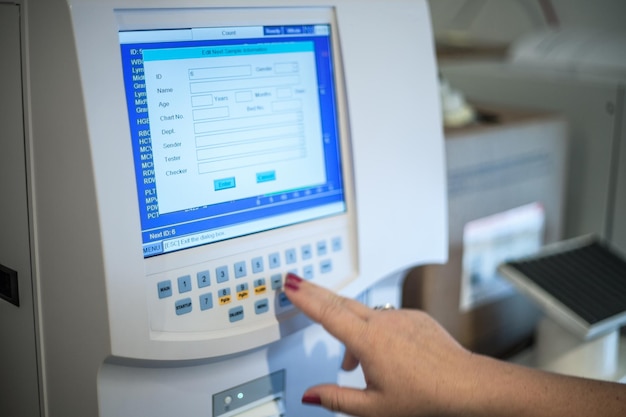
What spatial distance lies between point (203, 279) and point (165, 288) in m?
0.04

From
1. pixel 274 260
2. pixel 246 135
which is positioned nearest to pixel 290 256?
pixel 274 260

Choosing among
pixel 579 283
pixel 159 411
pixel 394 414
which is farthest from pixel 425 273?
pixel 159 411

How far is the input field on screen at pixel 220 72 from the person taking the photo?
1.67 feet

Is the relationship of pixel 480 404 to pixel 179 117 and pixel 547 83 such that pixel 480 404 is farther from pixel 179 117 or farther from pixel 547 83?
pixel 547 83

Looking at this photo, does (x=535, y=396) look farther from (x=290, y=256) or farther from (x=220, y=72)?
(x=220, y=72)

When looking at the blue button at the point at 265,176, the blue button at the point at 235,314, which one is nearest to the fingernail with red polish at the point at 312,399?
the blue button at the point at 235,314

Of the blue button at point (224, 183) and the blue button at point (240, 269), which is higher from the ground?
the blue button at point (224, 183)

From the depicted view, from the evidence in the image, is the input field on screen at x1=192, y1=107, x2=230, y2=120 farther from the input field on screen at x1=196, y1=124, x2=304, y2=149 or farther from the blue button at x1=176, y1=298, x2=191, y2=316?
the blue button at x1=176, y1=298, x2=191, y2=316

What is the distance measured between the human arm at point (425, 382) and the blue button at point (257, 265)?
3 centimetres

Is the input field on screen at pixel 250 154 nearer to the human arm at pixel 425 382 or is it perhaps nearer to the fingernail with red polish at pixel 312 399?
the human arm at pixel 425 382

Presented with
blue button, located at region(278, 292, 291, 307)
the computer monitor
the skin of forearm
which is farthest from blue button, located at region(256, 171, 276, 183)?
the skin of forearm

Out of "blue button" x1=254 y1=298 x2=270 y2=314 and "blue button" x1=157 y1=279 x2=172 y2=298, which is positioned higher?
"blue button" x1=157 y1=279 x2=172 y2=298

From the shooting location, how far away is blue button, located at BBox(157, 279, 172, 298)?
1.61 feet

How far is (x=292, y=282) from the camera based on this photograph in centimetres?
56
